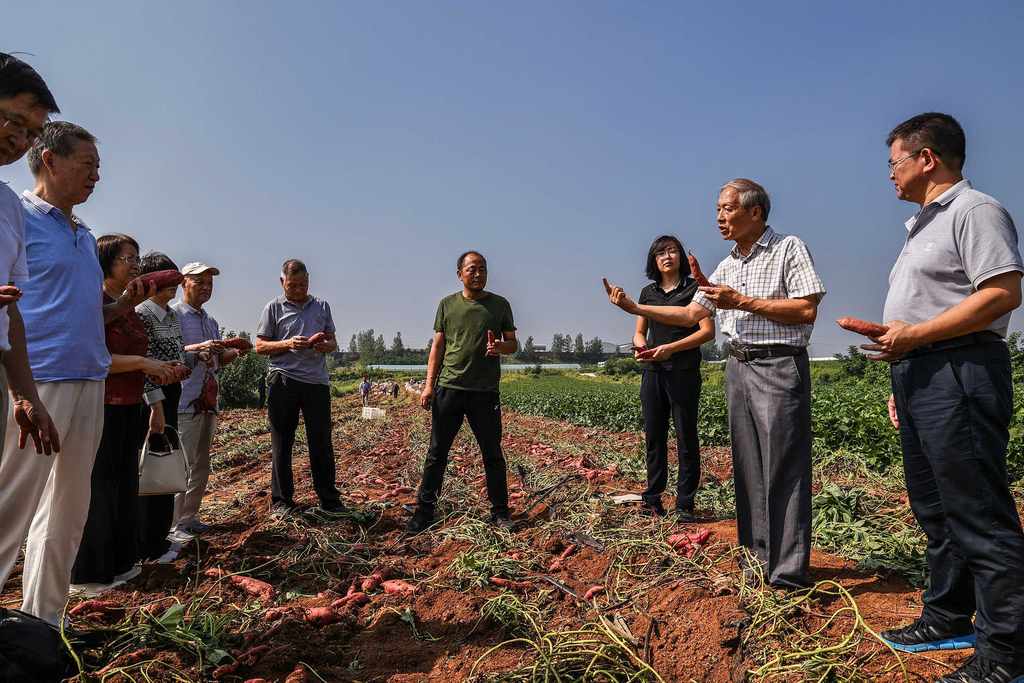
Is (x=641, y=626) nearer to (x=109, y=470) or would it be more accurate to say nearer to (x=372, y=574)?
(x=372, y=574)

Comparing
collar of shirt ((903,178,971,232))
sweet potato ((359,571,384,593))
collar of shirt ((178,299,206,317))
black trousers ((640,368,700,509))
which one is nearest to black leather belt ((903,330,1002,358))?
collar of shirt ((903,178,971,232))

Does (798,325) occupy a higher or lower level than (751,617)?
higher

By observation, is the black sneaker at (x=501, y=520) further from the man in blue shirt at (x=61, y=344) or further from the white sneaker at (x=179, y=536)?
the man in blue shirt at (x=61, y=344)

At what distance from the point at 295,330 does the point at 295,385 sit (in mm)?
468

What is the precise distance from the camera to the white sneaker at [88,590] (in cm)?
334

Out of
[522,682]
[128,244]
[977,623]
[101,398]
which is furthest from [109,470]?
[977,623]

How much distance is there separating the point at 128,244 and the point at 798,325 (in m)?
3.81

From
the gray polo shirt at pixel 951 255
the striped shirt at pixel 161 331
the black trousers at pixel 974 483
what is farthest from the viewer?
the striped shirt at pixel 161 331

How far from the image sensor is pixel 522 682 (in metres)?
2.41

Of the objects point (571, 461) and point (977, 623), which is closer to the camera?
point (977, 623)

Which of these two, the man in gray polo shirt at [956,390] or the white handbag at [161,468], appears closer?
the man in gray polo shirt at [956,390]

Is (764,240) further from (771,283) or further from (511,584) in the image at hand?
(511,584)

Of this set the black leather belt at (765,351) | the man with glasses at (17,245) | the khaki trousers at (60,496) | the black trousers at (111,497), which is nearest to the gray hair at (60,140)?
the man with glasses at (17,245)

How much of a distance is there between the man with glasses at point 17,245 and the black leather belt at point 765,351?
10.0 ft
